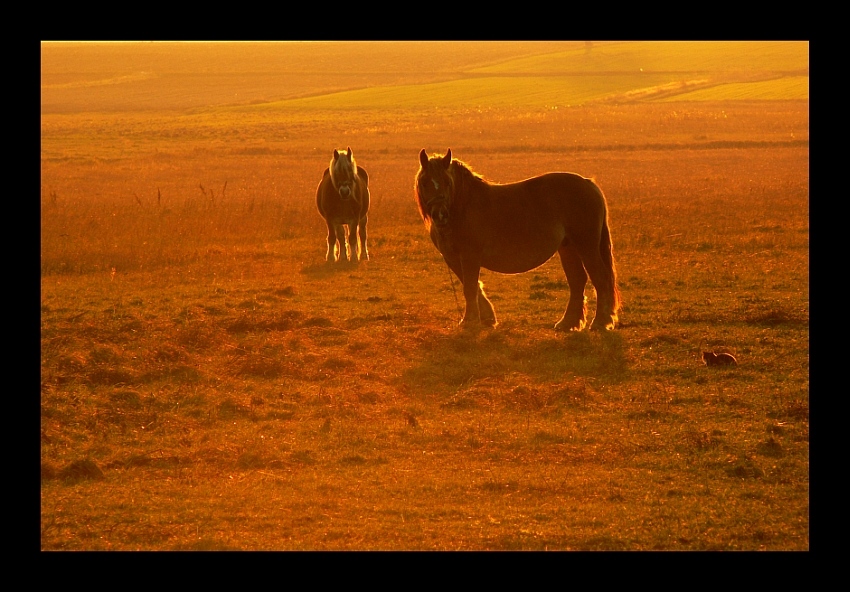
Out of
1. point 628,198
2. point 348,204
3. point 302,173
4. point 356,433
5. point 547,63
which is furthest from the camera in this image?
point 547,63

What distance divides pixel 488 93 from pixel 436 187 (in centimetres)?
7492

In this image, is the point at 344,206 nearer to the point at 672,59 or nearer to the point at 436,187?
the point at 436,187

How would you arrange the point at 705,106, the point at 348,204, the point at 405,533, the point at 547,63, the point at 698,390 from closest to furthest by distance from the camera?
the point at 405,533 → the point at 698,390 → the point at 348,204 → the point at 705,106 → the point at 547,63

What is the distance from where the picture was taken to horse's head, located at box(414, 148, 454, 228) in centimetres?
1122

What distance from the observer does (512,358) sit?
418 inches

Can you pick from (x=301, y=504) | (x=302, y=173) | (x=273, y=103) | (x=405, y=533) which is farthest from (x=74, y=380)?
(x=273, y=103)

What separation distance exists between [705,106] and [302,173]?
136 feet

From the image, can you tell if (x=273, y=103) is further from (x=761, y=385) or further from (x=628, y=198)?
(x=761, y=385)

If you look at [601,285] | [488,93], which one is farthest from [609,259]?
[488,93]

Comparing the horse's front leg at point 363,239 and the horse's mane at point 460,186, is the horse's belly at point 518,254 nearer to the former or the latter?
the horse's mane at point 460,186

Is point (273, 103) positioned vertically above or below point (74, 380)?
above

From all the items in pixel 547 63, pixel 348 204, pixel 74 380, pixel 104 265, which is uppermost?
pixel 547 63

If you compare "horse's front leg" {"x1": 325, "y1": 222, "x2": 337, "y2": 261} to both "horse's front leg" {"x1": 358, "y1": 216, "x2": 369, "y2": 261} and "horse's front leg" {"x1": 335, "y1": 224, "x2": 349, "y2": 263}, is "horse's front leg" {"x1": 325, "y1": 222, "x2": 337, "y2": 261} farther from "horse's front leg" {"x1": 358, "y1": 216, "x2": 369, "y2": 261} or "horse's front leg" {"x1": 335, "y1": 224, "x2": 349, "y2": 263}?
"horse's front leg" {"x1": 358, "y1": 216, "x2": 369, "y2": 261}

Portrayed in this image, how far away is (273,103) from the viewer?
8100cm
